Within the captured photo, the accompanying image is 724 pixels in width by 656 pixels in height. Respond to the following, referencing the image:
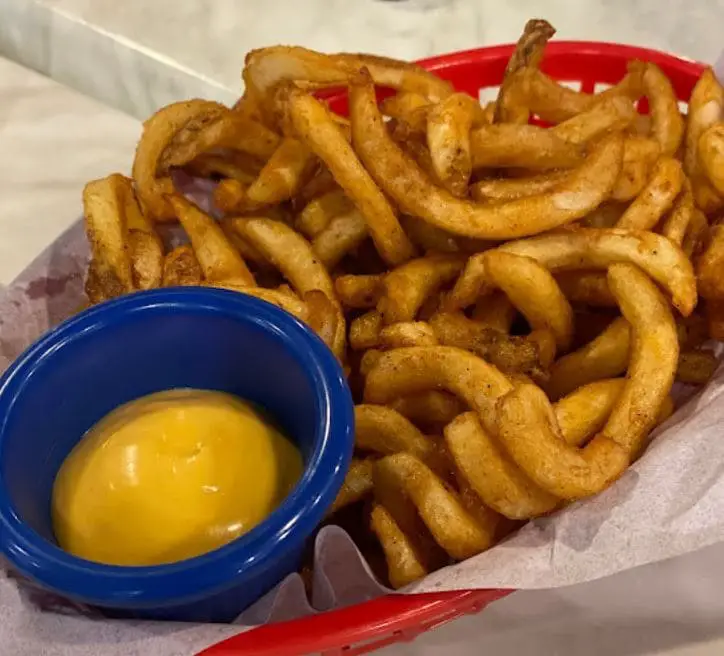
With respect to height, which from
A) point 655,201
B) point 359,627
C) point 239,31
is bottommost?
point 359,627

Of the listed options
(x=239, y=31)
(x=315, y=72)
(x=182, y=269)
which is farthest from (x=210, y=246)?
(x=239, y=31)

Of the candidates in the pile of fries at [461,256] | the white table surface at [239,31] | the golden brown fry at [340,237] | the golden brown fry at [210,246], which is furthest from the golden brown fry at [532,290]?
the white table surface at [239,31]

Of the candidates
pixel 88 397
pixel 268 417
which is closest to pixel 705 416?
pixel 268 417

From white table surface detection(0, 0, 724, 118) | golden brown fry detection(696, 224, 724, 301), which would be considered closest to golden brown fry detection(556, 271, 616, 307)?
golden brown fry detection(696, 224, 724, 301)

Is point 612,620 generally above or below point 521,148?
below

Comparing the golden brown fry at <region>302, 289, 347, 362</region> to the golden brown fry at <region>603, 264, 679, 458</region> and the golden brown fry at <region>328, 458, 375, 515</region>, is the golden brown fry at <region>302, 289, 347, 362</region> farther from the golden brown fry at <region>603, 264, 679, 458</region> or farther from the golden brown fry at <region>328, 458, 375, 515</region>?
the golden brown fry at <region>603, 264, 679, 458</region>

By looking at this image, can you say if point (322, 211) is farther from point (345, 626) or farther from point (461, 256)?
point (345, 626)

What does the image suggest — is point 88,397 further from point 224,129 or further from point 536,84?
point 536,84
